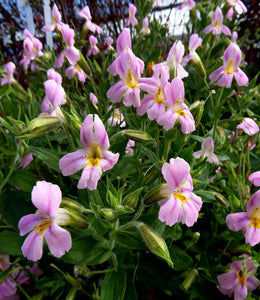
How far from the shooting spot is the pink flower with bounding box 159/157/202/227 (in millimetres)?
511

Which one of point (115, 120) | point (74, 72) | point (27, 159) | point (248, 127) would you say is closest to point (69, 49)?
point (74, 72)

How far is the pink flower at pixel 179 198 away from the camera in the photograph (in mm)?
511

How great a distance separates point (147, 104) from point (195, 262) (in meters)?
0.60

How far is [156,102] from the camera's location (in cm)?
62

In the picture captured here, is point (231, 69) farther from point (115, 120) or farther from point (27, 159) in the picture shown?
point (27, 159)

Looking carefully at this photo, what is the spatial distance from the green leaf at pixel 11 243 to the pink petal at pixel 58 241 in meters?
0.29

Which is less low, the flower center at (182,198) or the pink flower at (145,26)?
the pink flower at (145,26)

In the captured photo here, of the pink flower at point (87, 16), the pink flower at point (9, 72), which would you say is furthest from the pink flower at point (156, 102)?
the pink flower at point (9, 72)

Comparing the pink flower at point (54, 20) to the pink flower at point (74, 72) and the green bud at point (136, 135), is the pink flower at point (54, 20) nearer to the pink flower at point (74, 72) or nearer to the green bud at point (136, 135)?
the pink flower at point (74, 72)

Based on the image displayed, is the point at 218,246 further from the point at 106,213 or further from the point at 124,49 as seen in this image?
the point at 124,49

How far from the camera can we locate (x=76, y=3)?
132 centimetres

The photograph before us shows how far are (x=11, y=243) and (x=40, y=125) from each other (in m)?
0.35

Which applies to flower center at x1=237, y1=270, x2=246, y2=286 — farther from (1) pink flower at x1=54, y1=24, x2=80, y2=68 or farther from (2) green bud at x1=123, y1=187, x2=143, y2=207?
(1) pink flower at x1=54, y1=24, x2=80, y2=68

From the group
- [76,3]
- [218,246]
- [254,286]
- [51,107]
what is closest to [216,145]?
[218,246]
